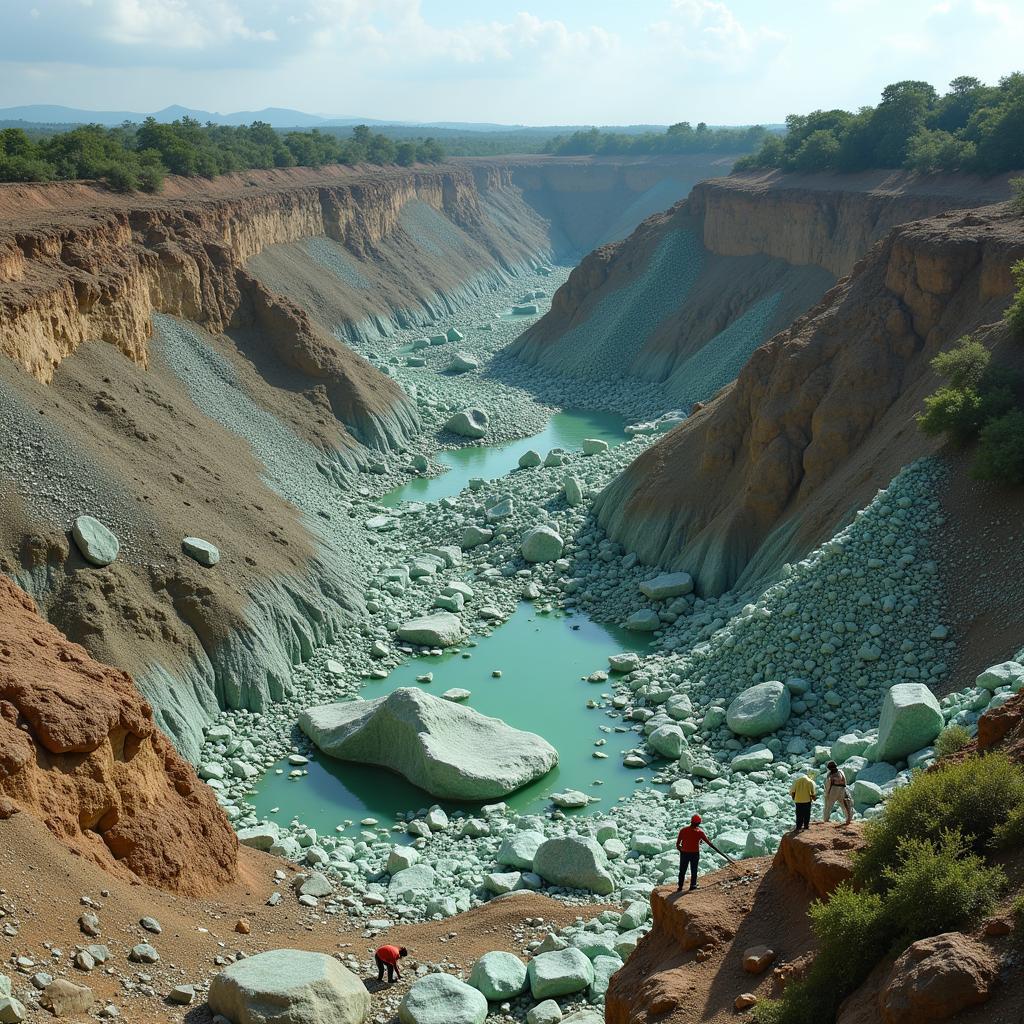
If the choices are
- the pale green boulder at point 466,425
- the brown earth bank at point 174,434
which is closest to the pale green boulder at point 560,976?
the brown earth bank at point 174,434

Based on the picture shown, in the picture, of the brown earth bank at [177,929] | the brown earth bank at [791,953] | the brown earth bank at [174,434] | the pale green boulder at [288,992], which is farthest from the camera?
the brown earth bank at [174,434]

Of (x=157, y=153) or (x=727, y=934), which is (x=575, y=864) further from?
(x=157, y=153)

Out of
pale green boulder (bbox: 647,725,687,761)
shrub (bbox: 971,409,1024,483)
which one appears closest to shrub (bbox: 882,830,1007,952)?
pale green boulder (bbox: 647,725,687,761)

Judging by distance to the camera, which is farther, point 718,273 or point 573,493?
point 718,273

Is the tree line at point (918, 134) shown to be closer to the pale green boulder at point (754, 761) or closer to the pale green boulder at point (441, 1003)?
the pale green boulder at point (754, 761)

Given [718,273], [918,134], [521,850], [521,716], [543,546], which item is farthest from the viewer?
[718,273]

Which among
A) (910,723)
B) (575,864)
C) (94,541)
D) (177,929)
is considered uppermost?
(94,541)

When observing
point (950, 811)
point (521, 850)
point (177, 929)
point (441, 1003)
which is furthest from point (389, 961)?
point (950, 811)
